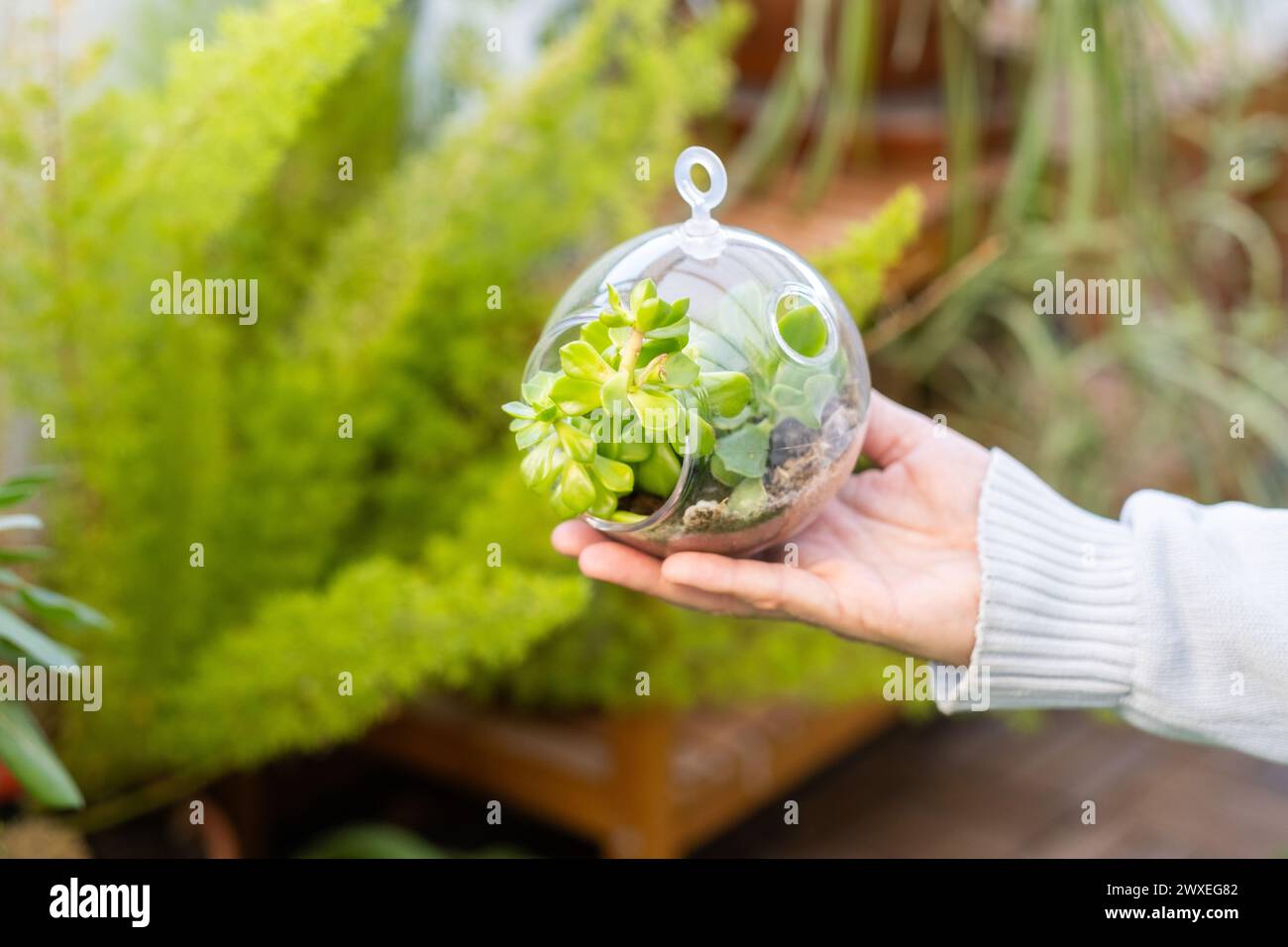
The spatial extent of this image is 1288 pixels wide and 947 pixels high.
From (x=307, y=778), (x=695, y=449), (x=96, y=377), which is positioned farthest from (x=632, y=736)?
(x=695, y=449)

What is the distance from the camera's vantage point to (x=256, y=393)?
103 centimetres

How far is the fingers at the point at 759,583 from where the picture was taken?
0.62m

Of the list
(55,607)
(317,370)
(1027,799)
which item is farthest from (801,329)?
(1027,799)

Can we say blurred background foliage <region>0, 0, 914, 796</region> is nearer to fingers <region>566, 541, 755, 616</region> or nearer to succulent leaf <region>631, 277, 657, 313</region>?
fingers <region>566, 541, 755, 616</region>

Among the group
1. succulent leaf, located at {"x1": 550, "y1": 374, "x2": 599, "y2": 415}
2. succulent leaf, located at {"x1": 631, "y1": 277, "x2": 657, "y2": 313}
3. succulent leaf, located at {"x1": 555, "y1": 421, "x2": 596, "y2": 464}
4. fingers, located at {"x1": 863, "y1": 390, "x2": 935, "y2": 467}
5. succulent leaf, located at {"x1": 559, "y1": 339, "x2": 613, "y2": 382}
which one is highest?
succulent leaf, located at {"x1": 631, "y1": 277, "x2": 657, "y2": 313}

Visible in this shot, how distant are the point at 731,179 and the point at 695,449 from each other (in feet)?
2.76

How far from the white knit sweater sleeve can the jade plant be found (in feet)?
0.68

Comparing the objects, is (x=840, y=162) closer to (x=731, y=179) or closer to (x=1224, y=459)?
(x=731, y=179)

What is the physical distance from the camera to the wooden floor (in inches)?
58.5

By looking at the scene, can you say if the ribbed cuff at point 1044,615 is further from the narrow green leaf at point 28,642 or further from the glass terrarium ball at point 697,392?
the narrow green leaf at point 28,642

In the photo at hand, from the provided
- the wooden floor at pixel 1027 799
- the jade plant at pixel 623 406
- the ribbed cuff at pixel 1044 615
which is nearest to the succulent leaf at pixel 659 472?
the jade plant at pixel 623 406

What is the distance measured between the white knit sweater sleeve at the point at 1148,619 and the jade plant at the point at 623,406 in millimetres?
209

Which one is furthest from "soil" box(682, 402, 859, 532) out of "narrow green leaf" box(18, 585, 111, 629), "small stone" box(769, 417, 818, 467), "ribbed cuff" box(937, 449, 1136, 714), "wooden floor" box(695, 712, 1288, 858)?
"wooden floor" box(695, 712, 1288, 858)

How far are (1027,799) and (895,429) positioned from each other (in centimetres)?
99
